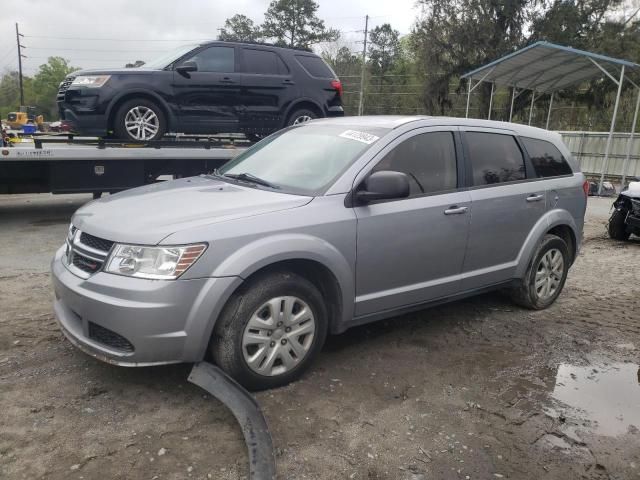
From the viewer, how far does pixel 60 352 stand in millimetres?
3592

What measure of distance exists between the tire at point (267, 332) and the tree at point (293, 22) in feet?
169

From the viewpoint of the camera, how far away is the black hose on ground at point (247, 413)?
96.0 inches

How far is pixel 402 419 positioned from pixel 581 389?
53.2 inches

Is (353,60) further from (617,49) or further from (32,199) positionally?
(32,199)

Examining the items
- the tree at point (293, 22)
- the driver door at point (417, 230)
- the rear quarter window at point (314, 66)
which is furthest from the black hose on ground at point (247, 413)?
the tree at point (293, 22)

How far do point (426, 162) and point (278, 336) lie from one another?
1.72m

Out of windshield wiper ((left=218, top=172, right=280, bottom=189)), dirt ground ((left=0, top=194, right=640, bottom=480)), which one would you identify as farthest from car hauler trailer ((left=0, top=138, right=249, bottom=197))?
windshield wiper ((left=218, top=172, right=280, bottom=189))

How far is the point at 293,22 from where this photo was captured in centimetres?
5159

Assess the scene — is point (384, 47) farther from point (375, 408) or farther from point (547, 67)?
point (375, 408)

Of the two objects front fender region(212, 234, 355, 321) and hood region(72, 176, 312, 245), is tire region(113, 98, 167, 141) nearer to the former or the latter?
hood region(72, 176, 312, 245)

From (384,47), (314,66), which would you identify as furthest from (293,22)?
(314,66)

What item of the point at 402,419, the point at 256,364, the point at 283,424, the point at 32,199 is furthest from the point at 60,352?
the point at 32,199

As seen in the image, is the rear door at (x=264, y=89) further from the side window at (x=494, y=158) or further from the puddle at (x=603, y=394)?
the puddle at (x=603, y=394)

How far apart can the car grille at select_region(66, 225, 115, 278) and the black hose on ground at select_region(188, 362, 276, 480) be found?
81 centimetres
